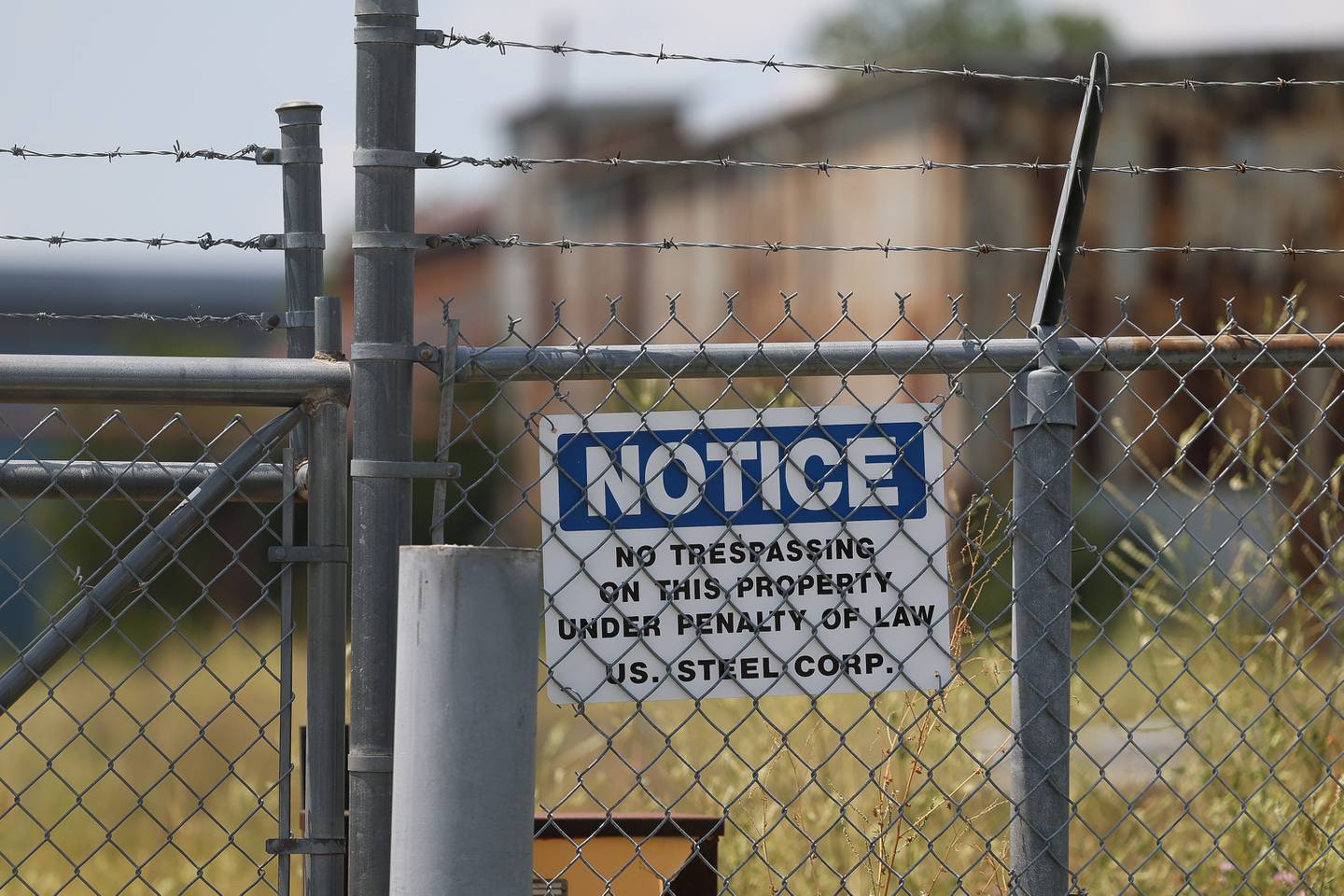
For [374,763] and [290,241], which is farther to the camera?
[290,241]

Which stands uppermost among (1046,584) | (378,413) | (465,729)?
Result: (378,413)

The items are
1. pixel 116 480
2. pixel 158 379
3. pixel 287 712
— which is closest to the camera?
pixel 158 379

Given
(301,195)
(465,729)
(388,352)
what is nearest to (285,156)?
(301,195)

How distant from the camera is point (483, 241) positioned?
2365 mm

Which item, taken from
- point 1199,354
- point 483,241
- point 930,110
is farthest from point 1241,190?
point 483,241

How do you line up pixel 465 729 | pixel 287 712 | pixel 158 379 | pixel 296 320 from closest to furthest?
pixel 465 729
pixel 158 379
pixel 287 712
pixel 296 320

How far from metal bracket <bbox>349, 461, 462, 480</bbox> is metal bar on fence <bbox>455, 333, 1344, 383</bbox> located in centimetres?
18

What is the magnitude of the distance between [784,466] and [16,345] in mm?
37312

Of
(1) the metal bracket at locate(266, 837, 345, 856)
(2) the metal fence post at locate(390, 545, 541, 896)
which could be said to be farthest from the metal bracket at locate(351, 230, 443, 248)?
(1) the metal bracket at locate(266, 837, 345, 856)

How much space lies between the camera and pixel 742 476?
2529 millimetres

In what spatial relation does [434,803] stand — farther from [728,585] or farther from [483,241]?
[483,241]

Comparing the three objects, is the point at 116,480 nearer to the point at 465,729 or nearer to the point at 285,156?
the point at 285,156

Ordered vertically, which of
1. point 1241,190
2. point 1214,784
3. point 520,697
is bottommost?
point 1214,784

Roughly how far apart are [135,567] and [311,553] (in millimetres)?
284
